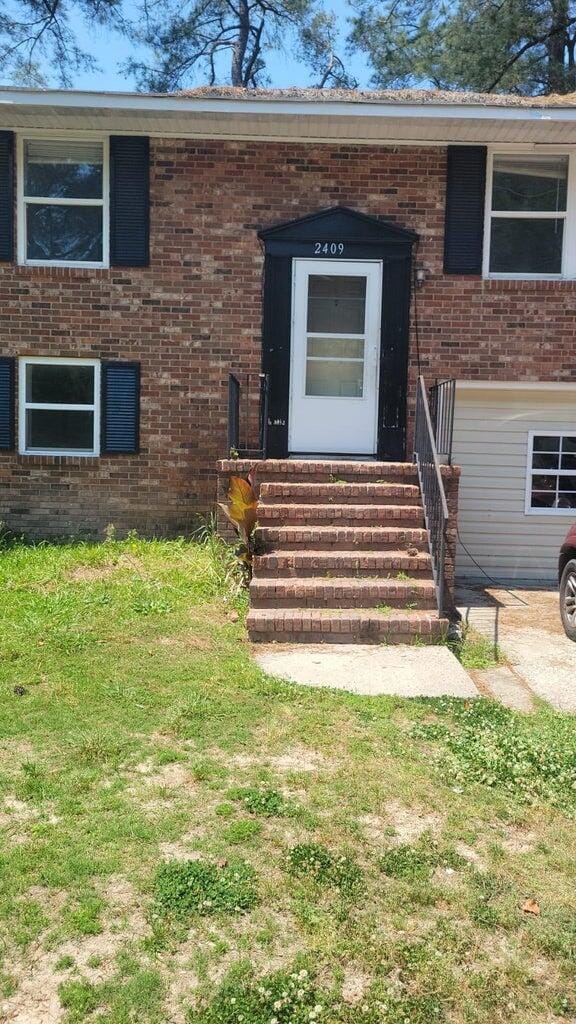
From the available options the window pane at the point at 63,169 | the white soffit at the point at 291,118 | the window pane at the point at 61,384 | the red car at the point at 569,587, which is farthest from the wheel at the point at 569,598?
the window pane at the point at 63,169

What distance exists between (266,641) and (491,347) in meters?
4.93

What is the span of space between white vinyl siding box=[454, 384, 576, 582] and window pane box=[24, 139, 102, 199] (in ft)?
16.0

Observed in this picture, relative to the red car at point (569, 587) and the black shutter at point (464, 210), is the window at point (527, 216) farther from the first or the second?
the red car at point (569, 587)

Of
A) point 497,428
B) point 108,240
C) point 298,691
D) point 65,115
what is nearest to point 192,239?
point 108,240

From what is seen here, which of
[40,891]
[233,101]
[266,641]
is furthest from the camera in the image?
[233,101]

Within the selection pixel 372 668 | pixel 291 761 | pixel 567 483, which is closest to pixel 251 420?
pixel 567 483

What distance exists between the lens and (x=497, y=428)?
9914 mm

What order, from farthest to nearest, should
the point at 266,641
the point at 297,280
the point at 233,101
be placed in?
the point at 297,280 → the point at 233,101 → the point at 266,641

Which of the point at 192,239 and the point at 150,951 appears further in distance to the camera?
the point at 192,239

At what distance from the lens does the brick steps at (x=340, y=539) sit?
7.26 m

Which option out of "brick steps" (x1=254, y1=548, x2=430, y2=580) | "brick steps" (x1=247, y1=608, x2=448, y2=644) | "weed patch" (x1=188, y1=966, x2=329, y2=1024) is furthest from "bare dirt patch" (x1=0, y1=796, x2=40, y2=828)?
"brick steps" (x1=254, y1=548, x2=430, y2=580)

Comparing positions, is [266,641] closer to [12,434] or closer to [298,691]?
[298,691]

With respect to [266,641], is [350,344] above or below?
above

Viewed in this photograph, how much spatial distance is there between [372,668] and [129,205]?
6.28m
